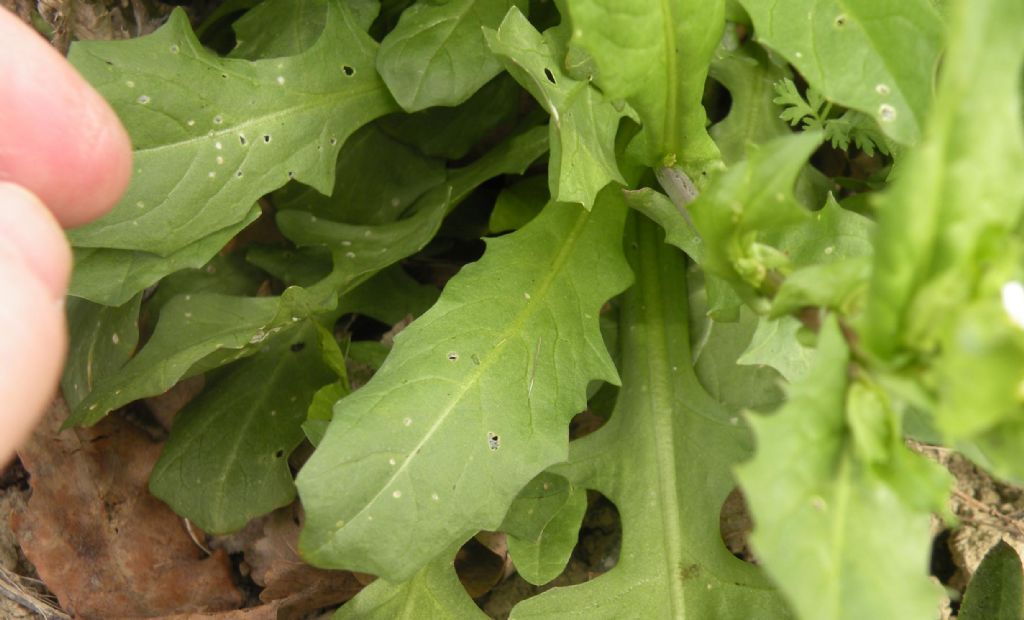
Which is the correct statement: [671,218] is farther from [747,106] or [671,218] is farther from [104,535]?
[104,535]

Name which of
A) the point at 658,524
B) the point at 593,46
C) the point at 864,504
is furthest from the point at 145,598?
the point at 864,504

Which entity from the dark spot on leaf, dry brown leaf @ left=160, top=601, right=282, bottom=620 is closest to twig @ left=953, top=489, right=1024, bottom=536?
the dark spot on leaf

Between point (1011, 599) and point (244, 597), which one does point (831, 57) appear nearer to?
point (1011, 599)

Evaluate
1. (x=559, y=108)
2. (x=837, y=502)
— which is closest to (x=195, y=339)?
(x=559, y=108)

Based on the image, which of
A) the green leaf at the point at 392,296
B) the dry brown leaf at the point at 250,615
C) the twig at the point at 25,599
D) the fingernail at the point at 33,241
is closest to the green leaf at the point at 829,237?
the green leaf at the point at 392,296

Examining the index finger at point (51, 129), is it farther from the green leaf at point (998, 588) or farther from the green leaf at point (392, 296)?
the green leaf at point (998, 588)

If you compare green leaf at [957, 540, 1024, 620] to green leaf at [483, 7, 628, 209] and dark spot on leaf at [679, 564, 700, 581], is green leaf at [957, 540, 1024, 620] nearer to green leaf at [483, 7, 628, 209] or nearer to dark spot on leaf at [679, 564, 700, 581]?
dark spot on leaf at [679, 564, 700, 581]
